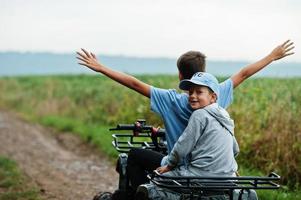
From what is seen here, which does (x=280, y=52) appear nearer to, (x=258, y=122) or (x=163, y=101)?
(x=163, y=101)

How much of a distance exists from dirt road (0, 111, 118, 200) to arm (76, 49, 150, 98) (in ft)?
13.6

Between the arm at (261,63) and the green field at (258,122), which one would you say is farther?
the green field at (258,122)

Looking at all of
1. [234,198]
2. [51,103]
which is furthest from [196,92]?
[51,103]

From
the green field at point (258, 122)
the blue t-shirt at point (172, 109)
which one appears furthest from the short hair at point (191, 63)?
the green field at point (258, 122)

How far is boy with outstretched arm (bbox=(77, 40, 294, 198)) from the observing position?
17.7ft

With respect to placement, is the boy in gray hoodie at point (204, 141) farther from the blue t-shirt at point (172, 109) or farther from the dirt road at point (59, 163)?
the dirt road at point (59, 163)

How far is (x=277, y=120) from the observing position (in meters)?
10.5

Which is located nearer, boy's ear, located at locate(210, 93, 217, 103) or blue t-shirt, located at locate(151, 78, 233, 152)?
boy's ear, located at locate(210, 93, 217, 103)

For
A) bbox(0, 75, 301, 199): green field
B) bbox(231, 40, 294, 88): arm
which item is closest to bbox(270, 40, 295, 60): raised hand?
bbox(231, 40, 294, 88): arm

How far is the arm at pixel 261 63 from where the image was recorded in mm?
5984

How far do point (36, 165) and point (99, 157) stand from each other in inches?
61.3

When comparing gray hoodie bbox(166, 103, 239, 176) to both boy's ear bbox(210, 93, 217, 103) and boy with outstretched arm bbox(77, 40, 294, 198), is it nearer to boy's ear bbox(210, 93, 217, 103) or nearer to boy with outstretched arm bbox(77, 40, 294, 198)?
boy's ear bbox(210, 93, 217, 103)

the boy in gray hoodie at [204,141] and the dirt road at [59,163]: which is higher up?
the boy in gray hoodie at [204,141]

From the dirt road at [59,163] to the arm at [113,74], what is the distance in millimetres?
4151
